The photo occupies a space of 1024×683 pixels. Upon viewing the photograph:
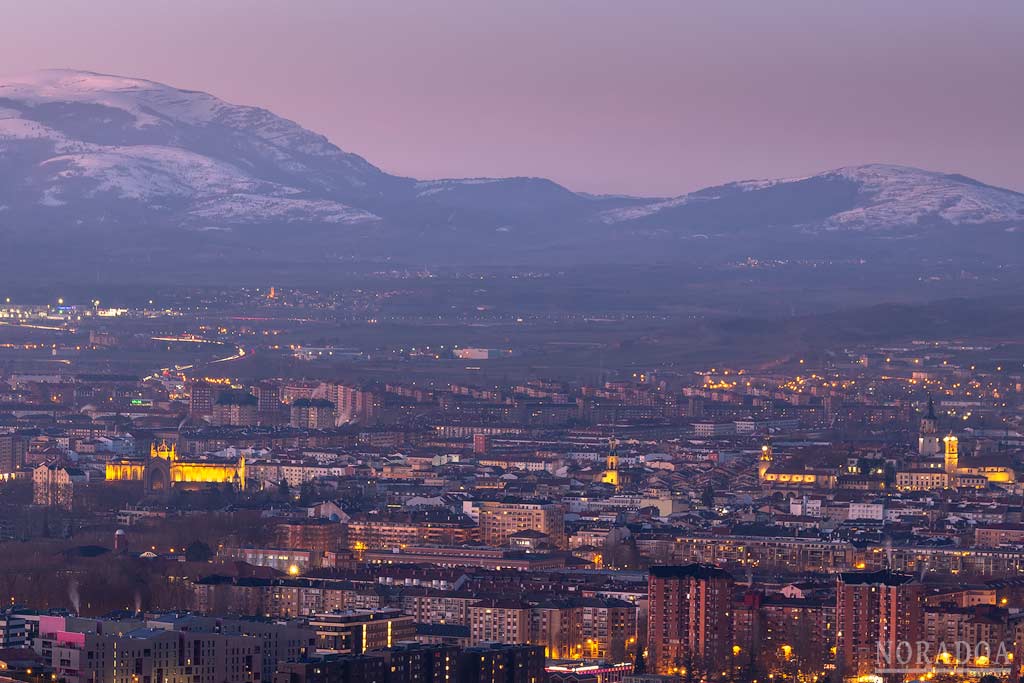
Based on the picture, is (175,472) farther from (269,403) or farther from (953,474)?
(269,403)

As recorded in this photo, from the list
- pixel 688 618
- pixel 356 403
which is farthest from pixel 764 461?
pixel 688 618

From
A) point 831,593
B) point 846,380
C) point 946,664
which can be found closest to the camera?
point 946,664

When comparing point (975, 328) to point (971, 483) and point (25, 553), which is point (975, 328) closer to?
point (971, 483)

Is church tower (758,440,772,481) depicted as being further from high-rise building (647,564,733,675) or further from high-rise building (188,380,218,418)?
high-rise building (647,564,733,675)

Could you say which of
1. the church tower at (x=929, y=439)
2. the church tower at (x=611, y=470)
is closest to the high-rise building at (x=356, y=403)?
the church tower at (x=611, y=470)

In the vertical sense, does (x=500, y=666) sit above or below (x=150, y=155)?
below

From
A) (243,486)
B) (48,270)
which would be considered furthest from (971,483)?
(48,270)
